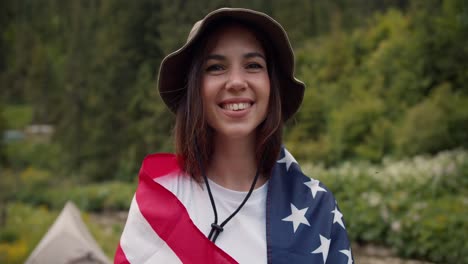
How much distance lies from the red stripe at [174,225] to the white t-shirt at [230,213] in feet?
0.12

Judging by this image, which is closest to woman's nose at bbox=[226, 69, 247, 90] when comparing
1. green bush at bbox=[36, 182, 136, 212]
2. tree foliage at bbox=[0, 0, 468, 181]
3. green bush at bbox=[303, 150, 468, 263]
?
tree foliage at bbox=[0, 0, 468, 181]

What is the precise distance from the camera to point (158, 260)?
58.9 inches

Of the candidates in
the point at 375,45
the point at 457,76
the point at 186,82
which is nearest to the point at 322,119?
the point at 375,45

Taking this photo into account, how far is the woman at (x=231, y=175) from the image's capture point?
4.96 feet

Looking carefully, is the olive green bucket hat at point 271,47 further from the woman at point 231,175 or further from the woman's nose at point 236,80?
the woman's nose at point 236,80

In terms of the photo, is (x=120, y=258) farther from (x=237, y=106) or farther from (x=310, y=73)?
(x=310, y=73)

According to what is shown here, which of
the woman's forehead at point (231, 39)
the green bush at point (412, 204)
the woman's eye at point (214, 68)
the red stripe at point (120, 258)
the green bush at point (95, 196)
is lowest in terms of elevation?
the green bush at point (95, 196)

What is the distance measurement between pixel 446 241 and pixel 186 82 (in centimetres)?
638

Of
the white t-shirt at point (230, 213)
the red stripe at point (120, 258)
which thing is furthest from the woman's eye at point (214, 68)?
the red stripe at point (120, 258)

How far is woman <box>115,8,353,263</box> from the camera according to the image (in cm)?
151

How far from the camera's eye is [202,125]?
1.58m

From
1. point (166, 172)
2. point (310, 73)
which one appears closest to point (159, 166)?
point (166, 172)

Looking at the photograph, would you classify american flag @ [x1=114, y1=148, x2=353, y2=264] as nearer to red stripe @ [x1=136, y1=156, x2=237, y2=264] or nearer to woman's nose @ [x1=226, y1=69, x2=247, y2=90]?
red stripe @ [x1=136, y1=156, x2=237, y2=264]

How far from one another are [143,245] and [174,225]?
0.32ft
